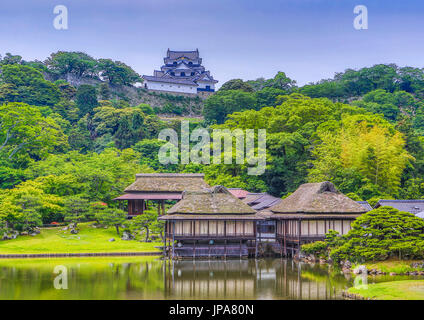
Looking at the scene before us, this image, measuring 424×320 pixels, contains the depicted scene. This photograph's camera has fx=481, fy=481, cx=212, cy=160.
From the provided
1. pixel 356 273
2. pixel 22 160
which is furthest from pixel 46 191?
pixel 356 273

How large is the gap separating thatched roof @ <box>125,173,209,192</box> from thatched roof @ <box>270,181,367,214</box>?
9638 mm

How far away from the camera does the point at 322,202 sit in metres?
32.3

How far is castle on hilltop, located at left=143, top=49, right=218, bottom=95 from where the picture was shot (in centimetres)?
8350

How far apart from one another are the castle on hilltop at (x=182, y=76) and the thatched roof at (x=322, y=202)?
5327 centimetres

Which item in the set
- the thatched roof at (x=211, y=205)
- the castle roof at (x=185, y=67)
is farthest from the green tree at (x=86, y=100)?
the thatched roof at (x=211, y=205)

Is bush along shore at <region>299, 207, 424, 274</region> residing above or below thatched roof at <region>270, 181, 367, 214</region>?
below

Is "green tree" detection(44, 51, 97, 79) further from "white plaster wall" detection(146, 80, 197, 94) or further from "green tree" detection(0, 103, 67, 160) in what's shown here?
"green tree" detection(0, 103, 67, 160)

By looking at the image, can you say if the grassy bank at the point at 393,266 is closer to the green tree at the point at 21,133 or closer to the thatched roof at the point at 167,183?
the thatched roof at the point at 167,183

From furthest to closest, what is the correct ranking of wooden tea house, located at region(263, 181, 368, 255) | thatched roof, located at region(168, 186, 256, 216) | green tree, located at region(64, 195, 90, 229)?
green tree, located at region(64, 195, 90, 229)
thatched roof, located at region(168, 186, 256, 216)
wooden tea house, located at region(263, 181, 368, 255)

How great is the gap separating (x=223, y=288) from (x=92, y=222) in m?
22.4

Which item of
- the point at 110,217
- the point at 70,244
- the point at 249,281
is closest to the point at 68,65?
the point at 110,217

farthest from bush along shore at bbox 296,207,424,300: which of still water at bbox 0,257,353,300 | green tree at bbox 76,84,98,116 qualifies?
green tree at bbox 76,84,98,116

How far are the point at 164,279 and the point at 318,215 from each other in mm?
12463

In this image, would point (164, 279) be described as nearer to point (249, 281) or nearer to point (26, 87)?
point (249, 281)
